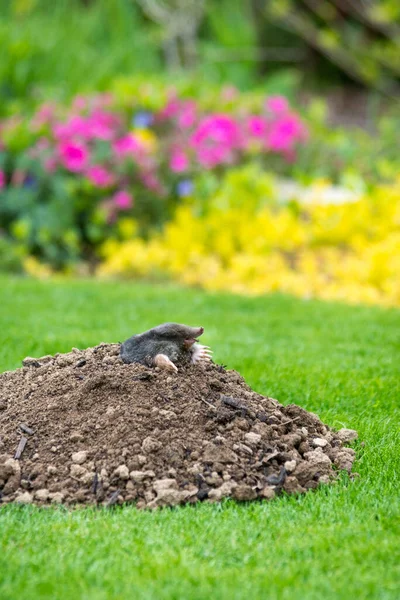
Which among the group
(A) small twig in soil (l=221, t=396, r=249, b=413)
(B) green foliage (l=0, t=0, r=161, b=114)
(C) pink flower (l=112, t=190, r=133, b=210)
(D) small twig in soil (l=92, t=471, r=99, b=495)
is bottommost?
(D) small twig in soil (l=92, t=471, r=99, b=495)

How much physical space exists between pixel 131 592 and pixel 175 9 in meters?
13.7

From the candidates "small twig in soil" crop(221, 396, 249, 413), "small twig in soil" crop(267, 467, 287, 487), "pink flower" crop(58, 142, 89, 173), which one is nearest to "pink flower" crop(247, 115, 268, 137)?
"pink flower" crop(58, 142, 89, 173)

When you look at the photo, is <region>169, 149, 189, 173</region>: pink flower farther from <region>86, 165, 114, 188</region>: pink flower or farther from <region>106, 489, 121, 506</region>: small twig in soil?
<region>106, 489, 121, 506</region>: small twig in soil

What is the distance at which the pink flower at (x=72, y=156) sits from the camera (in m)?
8.75

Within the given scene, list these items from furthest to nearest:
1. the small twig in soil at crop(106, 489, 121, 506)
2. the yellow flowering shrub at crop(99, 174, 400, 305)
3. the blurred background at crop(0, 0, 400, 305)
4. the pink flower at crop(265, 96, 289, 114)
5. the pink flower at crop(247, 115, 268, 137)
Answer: the pink flower at crop(265, 96, 289, 114) → the pink flower at crop(247, 115, 268, 137) → the blurred background at crop(0, 0, 400, 305) → the yellow flowering shrub at crop(99, 174, 400, 305) → the small twig in soil at crop(106, 489, 121, 506)

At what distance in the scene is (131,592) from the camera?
2451 millimetres

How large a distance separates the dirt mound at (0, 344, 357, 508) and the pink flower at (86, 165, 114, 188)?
5.04m

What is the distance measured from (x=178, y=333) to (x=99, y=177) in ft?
17.2

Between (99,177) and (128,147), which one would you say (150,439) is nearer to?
(99,177)

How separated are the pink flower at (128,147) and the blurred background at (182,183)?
0.8 inches

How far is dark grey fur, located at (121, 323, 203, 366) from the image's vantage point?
3695 millimetres

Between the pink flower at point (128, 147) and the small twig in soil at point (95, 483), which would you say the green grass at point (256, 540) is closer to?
the small twig in soil at point (95, 483)

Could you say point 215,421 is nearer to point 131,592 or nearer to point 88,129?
point 131,592

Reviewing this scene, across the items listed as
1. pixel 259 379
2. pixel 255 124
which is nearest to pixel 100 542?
pixel 259 379
